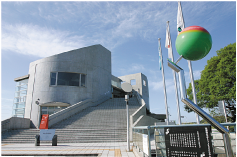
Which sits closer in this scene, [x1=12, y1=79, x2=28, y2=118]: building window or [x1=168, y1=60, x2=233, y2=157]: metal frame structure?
[x1=168, y1=60, x2=233, y2=157]: metal frame structure

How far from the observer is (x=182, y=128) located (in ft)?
13.5

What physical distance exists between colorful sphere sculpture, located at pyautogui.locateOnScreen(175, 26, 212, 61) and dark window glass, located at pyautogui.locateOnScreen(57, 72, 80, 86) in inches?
893

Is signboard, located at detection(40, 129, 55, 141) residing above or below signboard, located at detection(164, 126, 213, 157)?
below

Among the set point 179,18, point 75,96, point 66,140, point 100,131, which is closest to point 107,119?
point 100,131

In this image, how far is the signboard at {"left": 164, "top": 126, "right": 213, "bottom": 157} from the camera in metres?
3.93

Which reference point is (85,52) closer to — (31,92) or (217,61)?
(31,92)

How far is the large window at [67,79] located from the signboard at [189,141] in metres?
21.7

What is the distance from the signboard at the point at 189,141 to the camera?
3.93 m

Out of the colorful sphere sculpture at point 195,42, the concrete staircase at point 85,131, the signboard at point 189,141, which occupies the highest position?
the colorful sphere sculpture at point 195,42

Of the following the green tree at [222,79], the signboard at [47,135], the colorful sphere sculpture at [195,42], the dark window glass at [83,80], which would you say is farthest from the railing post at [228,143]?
the dark window glass at [83,80]

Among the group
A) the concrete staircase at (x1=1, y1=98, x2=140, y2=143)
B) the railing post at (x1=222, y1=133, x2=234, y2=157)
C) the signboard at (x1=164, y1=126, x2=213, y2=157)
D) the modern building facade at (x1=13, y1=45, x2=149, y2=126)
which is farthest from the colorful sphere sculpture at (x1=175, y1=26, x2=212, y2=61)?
the modern building facade at (x1=13, y1=45, x2=149, y2=126)

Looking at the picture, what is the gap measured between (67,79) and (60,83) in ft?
3.84

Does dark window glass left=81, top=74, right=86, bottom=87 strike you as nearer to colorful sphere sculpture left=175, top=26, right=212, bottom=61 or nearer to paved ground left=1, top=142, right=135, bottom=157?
paved ground left=1, top=142, right=135, bottom=157

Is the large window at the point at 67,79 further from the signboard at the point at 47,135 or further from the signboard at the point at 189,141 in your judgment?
the signboard at the point at 189,141
